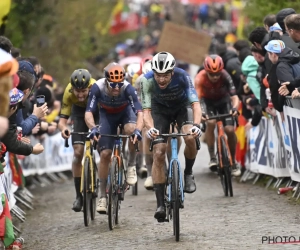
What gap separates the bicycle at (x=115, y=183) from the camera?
1232 cm

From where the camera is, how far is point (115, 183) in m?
12.5

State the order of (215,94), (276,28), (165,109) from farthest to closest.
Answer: (215,94)
(276,28)
(165,109)

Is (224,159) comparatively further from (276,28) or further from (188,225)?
(188,225)

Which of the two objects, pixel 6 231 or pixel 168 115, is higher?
pixel 168 115

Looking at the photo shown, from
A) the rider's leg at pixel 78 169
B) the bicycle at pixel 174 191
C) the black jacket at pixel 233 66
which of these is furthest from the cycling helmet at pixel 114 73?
the black jacket at pixel 233 66

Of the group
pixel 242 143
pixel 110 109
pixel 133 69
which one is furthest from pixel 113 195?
pixel 242 143

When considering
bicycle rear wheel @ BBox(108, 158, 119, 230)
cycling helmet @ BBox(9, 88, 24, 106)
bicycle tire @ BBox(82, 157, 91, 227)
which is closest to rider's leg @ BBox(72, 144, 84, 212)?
bicycle tire @ BBox(82, 157, 91, 227)

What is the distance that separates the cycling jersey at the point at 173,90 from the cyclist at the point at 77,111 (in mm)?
1700

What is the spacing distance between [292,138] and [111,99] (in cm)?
266

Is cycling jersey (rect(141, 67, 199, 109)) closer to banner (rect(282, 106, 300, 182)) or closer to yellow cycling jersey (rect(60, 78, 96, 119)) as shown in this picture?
banner (rect(282, 106, 300, 182))

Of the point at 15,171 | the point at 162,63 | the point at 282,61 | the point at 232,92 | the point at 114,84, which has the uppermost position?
the point at 162,63

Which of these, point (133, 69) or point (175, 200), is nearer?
point (175, 200)

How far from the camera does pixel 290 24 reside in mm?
12594

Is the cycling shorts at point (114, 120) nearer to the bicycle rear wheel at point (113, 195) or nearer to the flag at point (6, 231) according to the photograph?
the bicycle rear wheel at point (113, 195)
